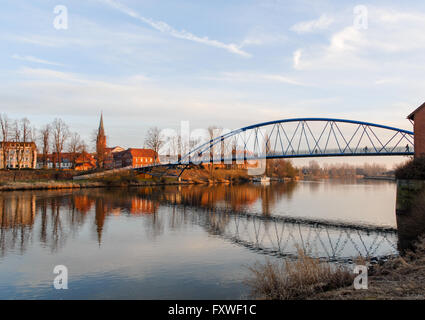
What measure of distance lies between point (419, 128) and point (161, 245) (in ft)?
80.4

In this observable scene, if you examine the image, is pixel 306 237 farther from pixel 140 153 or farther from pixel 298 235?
pixel 140 153

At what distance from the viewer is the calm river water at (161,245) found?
10.6 m

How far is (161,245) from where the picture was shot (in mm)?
16453

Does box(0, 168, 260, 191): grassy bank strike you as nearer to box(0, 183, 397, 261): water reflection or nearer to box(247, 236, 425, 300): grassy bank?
box(0, 183, 397, 261): water reflection

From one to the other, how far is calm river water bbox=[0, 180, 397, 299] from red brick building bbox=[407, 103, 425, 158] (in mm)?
5987

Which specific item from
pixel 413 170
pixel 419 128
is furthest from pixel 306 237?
pixel 419 128

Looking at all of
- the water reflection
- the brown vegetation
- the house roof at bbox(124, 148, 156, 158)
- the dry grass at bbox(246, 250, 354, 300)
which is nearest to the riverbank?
the water reflection

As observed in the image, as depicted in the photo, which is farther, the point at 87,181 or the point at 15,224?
the point at 87,181

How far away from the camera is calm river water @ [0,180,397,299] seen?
1062cm

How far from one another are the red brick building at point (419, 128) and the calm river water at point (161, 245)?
5987 millimetres

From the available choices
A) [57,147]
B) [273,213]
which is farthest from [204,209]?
[57,147]

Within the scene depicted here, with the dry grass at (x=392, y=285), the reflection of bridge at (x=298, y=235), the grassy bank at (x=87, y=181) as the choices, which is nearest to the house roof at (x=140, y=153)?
the grassy bank at (x=87, y=181)

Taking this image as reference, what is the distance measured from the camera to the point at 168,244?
54.7 feet
